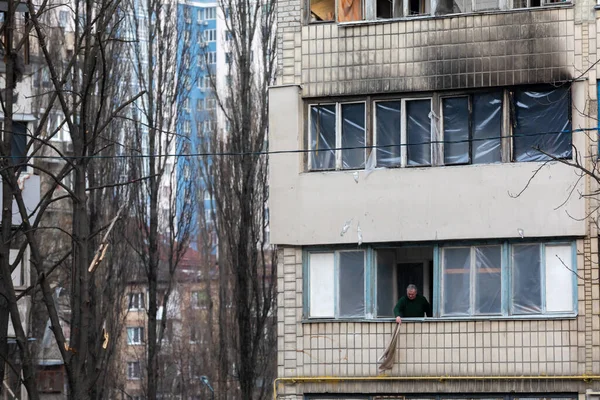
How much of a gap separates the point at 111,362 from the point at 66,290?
474 cm

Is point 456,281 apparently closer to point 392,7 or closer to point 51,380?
point 392,7

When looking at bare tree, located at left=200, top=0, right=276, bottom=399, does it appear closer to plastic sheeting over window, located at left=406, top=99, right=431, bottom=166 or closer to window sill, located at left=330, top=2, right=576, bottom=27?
window sill, located at left=330, top=2, right=576, bottom=27

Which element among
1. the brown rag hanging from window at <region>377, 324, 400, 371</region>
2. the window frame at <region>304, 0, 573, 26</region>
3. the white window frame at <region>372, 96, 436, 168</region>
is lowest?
the brown rag hanging from window at <region>377, 324, 400, 371</region>

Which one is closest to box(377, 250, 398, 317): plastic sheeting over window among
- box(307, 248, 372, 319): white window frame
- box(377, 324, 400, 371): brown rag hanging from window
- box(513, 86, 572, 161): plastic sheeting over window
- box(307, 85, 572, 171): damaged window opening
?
→ box(307, 248, 372, 319): white window frame

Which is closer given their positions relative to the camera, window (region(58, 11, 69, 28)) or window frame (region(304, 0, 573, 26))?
window frame (region(304, 0, 573, 26))

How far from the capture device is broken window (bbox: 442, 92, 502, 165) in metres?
18.7

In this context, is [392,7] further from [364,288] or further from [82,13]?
[82,13]

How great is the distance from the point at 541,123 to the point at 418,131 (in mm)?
1838

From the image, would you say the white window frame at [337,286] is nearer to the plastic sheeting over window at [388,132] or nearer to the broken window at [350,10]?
the plastic sheeting over window at [388,132]

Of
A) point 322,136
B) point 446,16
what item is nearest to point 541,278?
point 322,136

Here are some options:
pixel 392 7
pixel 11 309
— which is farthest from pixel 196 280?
pixel 11 309

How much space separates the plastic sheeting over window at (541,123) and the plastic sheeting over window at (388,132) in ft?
5.80

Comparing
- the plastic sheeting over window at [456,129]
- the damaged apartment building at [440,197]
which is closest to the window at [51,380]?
the damaged apartment building at [440,197]

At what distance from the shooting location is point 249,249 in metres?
32.6
